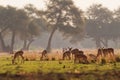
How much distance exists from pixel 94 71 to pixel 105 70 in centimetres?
69

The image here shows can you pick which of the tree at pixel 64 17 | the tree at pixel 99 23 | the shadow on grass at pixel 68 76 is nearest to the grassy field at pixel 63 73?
the shadow on grass at pixel 68 76

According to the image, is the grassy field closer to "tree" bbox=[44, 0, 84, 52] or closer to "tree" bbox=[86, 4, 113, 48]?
"tree" bbox=[44, 0, 84, 52]

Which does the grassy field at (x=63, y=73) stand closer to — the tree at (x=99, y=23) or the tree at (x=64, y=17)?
the tree at (x=64, y=17)

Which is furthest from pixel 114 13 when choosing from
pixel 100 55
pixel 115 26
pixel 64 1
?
pixel 100 55

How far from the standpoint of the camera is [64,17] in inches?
3174

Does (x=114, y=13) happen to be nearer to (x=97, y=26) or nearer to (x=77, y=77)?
(x=97, y=26)

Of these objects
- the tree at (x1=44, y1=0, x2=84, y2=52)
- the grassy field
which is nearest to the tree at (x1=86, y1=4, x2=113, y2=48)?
the tree at (x1=44, y1=0, x2=84, y2=52)

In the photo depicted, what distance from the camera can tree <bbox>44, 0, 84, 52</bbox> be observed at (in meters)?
80.3

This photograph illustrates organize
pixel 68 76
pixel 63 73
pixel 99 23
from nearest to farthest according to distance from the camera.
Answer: pixel 68 76 → pixel 63 73 → pixel 99 23

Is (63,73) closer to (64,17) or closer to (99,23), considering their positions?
(64,17)

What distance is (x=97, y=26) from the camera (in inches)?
4085

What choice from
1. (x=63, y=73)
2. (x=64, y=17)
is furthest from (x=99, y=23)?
(x=63, y=73)

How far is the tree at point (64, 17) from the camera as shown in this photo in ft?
264

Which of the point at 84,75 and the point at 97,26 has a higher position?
the point at 97,26
